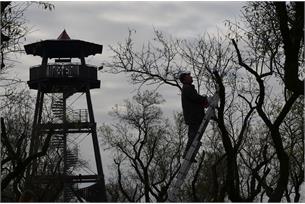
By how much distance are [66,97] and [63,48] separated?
3210mm

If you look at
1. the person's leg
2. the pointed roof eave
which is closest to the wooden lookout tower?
the pointed roof eave

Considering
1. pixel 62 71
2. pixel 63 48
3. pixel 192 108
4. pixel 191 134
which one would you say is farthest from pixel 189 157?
pixel 63 48

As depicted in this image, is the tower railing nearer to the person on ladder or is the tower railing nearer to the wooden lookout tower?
the wooden lookout tower

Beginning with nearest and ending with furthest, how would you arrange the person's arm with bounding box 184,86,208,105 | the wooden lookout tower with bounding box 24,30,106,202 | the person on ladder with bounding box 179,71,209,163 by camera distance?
the person's arm with bounding box 184,86,208,105 → the person on ladder with bounding box 179,71,209,163 → the wooden lookout tower with bounding box 24,30,106,202

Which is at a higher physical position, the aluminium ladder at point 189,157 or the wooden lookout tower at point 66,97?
the wooden lookout tower at point 66,97

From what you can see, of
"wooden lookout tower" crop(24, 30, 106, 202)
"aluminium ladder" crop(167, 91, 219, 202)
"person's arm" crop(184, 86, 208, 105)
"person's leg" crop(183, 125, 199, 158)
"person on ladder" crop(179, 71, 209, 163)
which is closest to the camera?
"aluminium ladder" crop(167, 91, 219, 202)

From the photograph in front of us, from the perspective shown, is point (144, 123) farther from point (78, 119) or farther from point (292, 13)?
point (292, 13)

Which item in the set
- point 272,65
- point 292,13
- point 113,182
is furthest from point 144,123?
point 292,13

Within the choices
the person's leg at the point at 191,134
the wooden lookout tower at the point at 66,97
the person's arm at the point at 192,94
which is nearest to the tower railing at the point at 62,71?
the wooden lookout tower at the point at 66,97

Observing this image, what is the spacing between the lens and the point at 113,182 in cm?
4919

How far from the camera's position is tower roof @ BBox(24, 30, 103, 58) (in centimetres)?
3544

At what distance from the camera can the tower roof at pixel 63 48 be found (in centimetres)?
3544

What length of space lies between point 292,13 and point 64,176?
24251 millimetres

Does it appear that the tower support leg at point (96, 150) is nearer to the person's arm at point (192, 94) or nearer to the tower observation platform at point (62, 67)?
the tower observation platform at point (62, 67)
